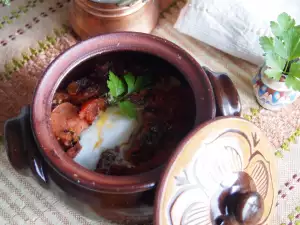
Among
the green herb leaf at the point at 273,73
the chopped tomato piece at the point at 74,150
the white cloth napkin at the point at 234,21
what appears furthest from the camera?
the white cloth napkin at the point at 234,21

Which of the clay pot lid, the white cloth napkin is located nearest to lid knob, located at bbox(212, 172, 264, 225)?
the clay pot lid

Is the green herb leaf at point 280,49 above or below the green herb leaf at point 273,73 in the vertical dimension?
above

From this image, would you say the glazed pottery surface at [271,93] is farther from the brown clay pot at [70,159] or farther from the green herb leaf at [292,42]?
the brown clay pot at [70,159]

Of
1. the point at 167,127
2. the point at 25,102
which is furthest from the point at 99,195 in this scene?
the point at 25,102

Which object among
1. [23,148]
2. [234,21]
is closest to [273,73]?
[234,21]

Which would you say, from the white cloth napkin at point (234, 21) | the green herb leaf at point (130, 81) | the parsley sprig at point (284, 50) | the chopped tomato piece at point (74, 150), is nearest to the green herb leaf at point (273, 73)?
the parsley sprig at point (284, 50)

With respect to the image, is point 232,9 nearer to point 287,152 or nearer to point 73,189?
A: point 287,152

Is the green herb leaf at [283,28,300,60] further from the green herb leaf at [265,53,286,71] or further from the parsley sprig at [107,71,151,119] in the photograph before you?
the parsley sprig at [107,71,151,119]
